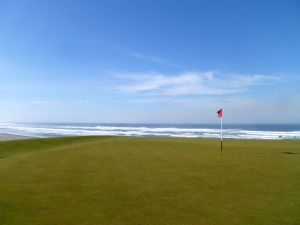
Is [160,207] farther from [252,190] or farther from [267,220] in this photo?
[252,190]

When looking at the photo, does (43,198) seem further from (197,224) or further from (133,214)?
(197,224)

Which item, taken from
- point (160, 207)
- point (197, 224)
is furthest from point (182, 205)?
point (197, 224)

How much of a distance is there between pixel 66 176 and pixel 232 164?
7640 mm

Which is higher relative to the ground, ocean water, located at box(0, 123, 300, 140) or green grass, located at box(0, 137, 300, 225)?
ocean water, located at box(0, 123, 300, 140)

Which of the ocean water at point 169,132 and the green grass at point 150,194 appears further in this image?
the ocean water at point 169,132

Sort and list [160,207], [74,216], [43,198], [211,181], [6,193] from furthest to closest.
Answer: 1. [211,181]
2. [6,193]
3. [43,198]
4. [160,207]
5. [74,216]

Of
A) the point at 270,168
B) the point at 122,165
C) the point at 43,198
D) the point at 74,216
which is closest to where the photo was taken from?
the point at 74,216

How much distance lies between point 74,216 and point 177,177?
4.45 m

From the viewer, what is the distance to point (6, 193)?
6680 millimetres

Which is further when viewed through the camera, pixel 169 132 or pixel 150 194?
pixel 169 132

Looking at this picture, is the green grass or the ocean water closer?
the green grass

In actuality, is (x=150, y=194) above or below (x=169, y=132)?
below

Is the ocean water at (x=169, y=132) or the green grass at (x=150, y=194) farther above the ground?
the ocean water at (x=169, y=132)

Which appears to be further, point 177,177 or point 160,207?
point 177,177
